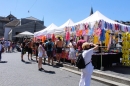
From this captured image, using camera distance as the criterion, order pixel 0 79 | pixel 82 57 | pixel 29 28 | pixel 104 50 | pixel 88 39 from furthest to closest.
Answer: pixel 29 28
pixel 88 39
pixel 104 50
pixel 0 79
pixel 82 57

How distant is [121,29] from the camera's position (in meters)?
11.6

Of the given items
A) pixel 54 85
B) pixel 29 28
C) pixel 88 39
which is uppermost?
pixel 29 28

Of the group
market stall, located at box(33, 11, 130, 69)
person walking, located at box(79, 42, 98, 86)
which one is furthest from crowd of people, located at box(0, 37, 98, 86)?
market stall, located at box(33, 11, 130, 69)

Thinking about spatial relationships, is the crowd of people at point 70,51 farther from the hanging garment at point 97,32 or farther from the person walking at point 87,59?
the hanging garment at point 97,32

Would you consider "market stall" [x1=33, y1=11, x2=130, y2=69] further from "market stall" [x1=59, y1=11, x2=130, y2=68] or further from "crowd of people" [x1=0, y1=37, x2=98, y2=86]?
"crowd of people" [x1=0, y1=37, x2=98, y2=86]

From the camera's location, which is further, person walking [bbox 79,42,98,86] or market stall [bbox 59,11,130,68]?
market stall [bbox 59,11,130,68]

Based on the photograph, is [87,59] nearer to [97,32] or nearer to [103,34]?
[103,34]

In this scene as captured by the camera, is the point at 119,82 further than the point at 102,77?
No

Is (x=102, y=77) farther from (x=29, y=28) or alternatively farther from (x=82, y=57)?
(x=29, y=28)

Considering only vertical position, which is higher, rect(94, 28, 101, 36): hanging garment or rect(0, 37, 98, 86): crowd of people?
rect(94, 28, 101, 36): hanging garment

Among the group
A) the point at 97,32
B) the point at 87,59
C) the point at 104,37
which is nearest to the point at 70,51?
the point at 97,32

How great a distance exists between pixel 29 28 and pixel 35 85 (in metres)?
41.4

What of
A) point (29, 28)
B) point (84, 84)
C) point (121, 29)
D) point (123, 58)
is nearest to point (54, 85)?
point (84, 84)

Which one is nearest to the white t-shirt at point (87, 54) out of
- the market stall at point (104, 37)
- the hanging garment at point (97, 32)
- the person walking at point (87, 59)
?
the person walking at point (87, 59)
